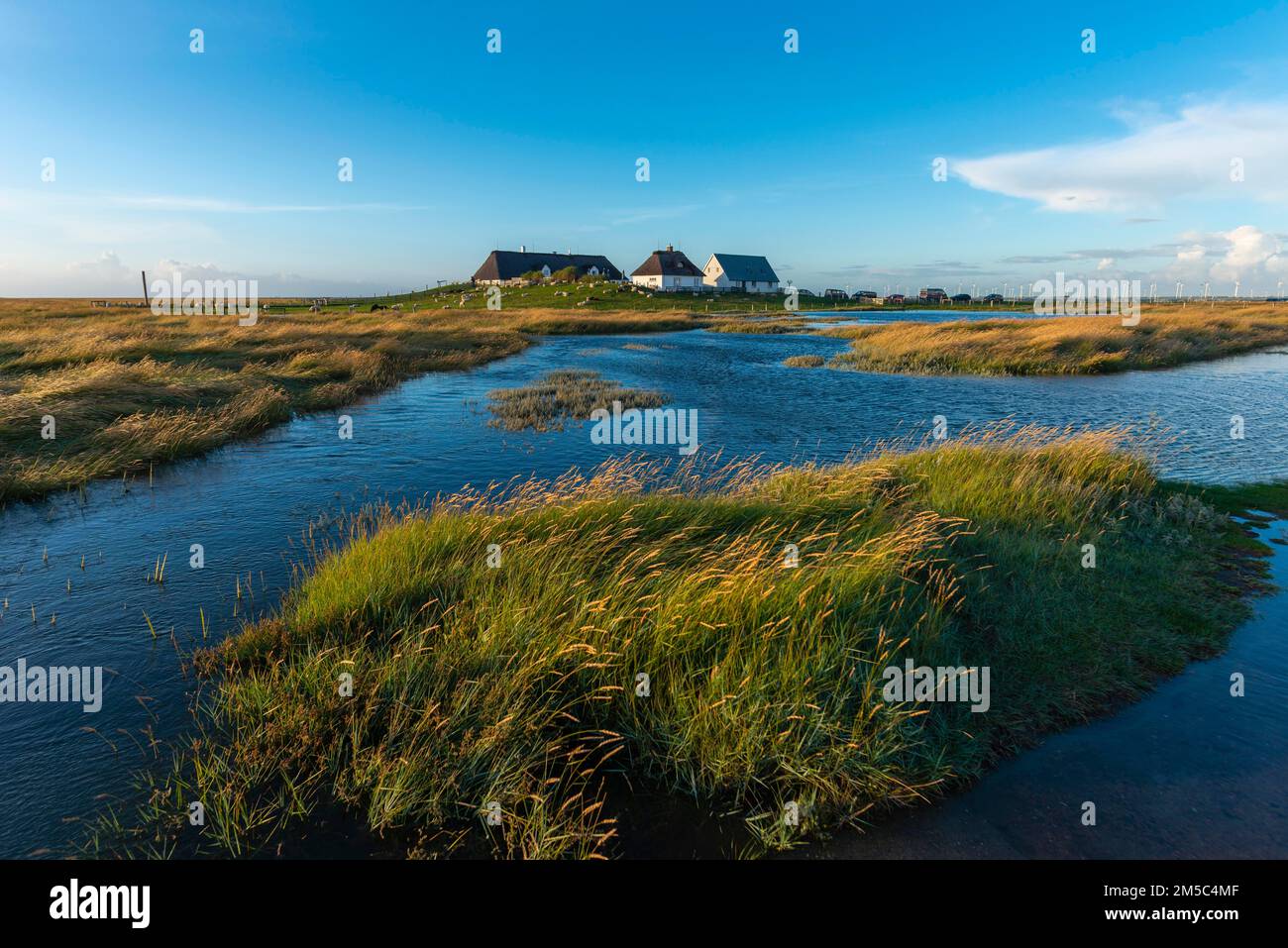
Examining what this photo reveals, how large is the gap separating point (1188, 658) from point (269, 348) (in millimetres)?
38823

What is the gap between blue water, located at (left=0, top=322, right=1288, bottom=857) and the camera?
21.2 feet

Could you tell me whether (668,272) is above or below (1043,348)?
above

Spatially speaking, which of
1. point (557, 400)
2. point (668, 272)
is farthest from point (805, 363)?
point (668, 272)

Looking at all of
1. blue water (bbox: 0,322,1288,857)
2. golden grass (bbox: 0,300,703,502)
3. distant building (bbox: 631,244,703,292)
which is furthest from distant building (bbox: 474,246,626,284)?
blue water (bbox: 0,322,1288,857)

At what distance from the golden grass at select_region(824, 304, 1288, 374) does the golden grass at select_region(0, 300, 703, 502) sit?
29.6 m

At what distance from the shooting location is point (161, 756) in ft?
19.6

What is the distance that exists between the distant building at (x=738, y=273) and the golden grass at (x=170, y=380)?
94.2 metres

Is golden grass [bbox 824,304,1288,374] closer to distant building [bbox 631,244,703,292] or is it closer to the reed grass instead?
the reed grass

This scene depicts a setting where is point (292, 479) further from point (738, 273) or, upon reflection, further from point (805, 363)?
point (738, 273)

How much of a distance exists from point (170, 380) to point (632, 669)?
83.1 feet

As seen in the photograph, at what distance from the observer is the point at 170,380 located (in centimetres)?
2350

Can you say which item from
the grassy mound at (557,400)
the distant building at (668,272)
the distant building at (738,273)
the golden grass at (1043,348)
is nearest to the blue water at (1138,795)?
the grassy mound at (557,400)

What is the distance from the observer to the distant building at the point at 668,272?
126 meters
